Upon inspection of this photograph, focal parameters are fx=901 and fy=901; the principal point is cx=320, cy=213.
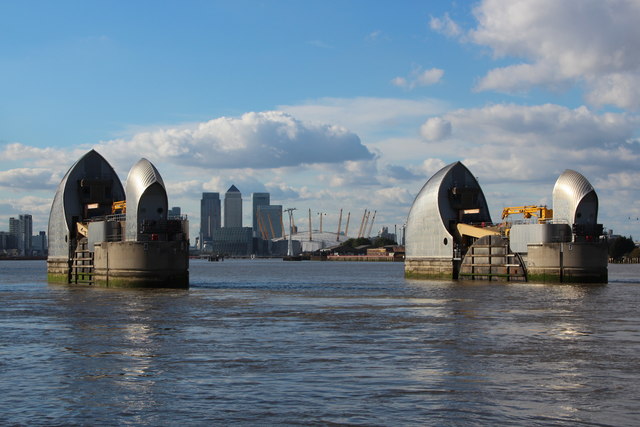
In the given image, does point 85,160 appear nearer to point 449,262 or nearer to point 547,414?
point 449,262

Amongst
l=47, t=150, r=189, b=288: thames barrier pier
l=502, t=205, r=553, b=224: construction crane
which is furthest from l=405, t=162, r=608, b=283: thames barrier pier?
l=47, t=150, r=189, b=288: thames barrier pier

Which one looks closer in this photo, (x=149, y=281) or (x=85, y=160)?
(x=149, y=281)

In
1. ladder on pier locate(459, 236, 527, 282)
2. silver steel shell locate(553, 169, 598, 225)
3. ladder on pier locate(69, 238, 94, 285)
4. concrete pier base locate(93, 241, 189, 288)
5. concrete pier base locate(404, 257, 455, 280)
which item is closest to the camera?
concrete pier base locate(93, 241, 189, 288)

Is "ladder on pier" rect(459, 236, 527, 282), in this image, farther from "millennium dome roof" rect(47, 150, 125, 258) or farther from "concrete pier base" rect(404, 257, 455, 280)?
"millennium dome roof" rect(47, 150, 125, 258)

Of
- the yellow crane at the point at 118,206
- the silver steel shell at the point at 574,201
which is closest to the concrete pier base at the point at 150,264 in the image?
the yellow crane at the point at 118,206

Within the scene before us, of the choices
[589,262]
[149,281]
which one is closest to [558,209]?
[589,262]

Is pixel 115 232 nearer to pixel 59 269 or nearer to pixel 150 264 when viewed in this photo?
pixel 150 264

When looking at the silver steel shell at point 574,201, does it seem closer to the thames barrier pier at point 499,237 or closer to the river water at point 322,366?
the thames barrier pier at point 499,237

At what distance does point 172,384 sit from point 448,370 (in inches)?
315

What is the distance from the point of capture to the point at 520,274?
3285 inches

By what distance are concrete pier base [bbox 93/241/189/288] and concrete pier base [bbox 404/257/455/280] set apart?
29691mm

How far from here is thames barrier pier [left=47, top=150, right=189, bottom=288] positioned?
73250 mm

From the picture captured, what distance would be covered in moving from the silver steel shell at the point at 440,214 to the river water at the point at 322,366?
43.0m

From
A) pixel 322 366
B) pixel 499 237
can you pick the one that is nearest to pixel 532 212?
pixel 499 237
